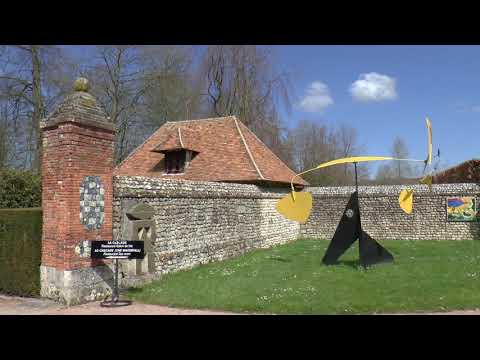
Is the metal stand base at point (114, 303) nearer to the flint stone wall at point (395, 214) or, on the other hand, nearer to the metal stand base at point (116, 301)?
the metal stand base at point (116, 301)

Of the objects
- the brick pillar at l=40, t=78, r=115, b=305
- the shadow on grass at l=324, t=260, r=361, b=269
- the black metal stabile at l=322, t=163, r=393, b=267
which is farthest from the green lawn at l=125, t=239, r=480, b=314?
the brick pillar at l=40, t=78, r=115, b=305

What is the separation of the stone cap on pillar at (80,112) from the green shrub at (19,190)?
16.4 ft

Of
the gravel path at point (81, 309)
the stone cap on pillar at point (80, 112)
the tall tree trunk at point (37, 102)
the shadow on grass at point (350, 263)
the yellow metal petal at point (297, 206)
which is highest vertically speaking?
the tall tree trunk at point (37, 102)

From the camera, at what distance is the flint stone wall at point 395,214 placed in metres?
19.5

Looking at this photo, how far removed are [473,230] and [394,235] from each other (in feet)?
11.5

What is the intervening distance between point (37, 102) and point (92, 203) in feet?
50.0

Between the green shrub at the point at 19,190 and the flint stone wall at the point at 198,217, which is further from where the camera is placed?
the green shrub at the point at 19,190

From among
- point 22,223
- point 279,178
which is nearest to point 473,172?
point 279,178

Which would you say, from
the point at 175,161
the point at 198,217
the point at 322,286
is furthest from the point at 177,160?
the point at 322,286

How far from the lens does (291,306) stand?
7.68m

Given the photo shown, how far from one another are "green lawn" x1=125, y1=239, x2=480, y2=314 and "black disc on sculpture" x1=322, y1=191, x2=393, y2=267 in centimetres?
26

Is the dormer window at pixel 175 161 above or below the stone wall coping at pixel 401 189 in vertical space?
above

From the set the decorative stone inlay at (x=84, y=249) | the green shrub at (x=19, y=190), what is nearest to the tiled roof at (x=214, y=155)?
the green shrub at (x=19, y=190)

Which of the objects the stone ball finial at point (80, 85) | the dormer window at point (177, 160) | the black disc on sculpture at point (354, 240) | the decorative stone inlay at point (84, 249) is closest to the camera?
the decorative stone inlay at point (84, 249)
